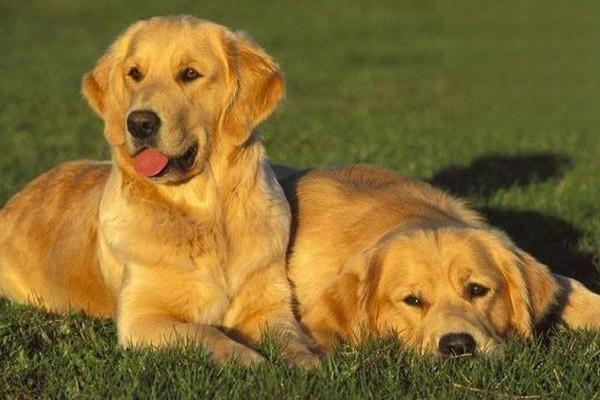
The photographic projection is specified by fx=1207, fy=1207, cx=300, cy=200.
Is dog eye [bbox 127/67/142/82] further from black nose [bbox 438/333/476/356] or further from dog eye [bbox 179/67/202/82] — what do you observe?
black nose [bbox 438/333/476/356]

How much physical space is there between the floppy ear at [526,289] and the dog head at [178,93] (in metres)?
1.48

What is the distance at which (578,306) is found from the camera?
20.3 ft

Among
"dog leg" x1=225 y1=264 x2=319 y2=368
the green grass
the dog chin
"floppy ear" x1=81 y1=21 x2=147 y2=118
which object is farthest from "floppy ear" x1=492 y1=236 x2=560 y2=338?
"floppy ear" x1=81 y1=21 x2=147 y2=118

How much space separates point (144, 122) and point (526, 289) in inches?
77.5

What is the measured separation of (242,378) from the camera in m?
4.77

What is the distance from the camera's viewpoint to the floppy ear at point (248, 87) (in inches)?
241

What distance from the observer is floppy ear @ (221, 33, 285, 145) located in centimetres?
612

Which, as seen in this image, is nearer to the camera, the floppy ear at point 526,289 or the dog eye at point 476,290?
the dog eye at point 476,290

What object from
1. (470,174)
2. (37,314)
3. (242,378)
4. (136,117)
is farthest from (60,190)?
(470,174)

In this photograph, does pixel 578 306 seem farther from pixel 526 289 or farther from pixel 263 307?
pixel 263 307

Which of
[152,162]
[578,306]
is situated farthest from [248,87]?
[578,306]

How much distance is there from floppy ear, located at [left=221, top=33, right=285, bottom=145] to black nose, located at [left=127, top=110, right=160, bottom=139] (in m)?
0.47

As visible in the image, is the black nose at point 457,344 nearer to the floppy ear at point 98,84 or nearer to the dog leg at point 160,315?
the dog leg at point 160,315

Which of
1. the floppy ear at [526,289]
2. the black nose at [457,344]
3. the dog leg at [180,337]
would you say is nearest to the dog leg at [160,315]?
the dog leg at [180,337]
